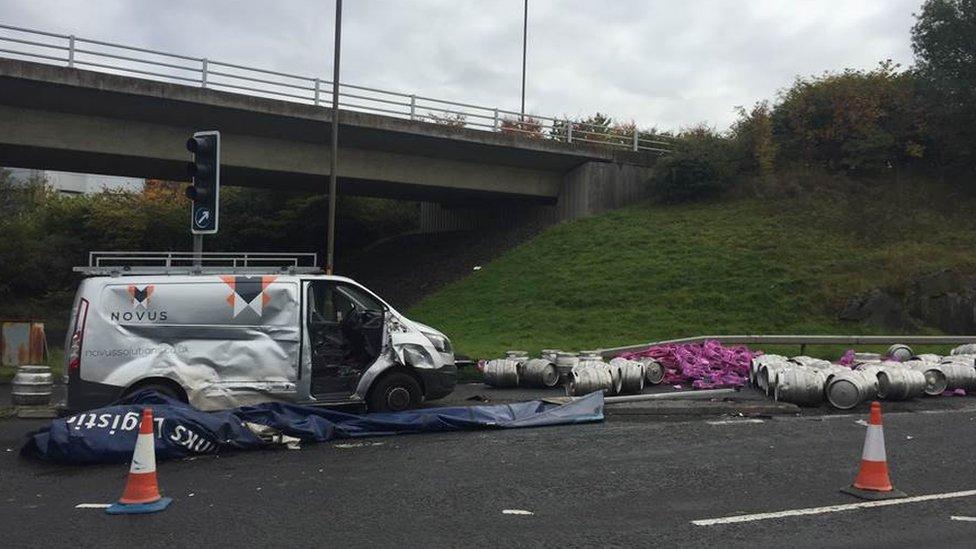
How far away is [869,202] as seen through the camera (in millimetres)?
27844

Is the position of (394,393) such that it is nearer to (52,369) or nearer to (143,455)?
(143,455)

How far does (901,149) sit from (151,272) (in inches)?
1115

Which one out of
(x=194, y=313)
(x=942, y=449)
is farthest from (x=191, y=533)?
(x=942, y=449)

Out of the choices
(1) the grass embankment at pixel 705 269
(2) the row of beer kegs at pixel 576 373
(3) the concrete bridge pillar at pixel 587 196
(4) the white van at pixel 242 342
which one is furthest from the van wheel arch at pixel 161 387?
(3) the concrete bridge pillar at pixel 587 196

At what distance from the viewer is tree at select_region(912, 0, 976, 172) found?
2828 centimetres

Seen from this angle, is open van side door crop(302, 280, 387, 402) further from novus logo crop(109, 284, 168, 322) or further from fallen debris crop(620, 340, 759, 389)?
fallen debris crop(620, 340, 759, 389)

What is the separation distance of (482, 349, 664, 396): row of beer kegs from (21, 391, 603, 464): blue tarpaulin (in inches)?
60.3

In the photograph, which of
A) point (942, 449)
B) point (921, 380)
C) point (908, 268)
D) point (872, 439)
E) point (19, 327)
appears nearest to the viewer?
point (872, 439)

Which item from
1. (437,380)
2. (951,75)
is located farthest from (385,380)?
(951,75)

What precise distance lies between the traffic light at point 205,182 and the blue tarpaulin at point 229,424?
12.6 feet

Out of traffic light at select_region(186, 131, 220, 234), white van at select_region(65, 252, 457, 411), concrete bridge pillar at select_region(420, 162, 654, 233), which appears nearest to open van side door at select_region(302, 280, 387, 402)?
white van at select_region(65, 252, 457, 411)

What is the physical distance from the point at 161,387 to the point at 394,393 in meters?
2.69

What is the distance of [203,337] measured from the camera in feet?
31.5

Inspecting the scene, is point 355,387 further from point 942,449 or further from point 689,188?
point 689,188
